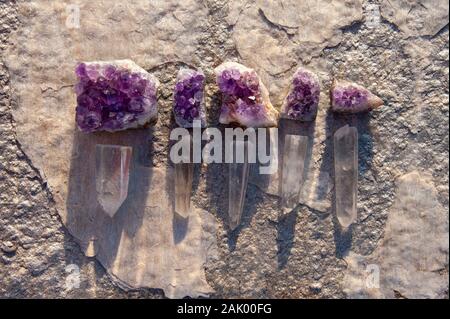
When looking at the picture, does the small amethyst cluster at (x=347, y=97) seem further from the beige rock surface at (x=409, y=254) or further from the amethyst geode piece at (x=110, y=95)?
the amethyst geode piece at (x=110, y=95)

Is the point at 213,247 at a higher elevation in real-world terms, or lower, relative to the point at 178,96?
lower

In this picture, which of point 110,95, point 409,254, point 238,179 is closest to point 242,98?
point 238,179

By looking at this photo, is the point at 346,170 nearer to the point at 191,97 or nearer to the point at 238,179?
the point at 238,179

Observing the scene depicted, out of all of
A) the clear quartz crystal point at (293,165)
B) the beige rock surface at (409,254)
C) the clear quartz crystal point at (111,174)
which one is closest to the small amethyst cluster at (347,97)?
the clear quartz crystal point at (293,165)

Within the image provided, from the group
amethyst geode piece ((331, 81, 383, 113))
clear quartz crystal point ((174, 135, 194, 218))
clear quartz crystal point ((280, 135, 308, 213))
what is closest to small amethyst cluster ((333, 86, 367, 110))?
Result: amethyst geode piece ((331, 81, 383, 113))

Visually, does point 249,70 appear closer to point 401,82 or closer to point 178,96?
point 178,96

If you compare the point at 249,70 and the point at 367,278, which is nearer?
the point at 249,70
